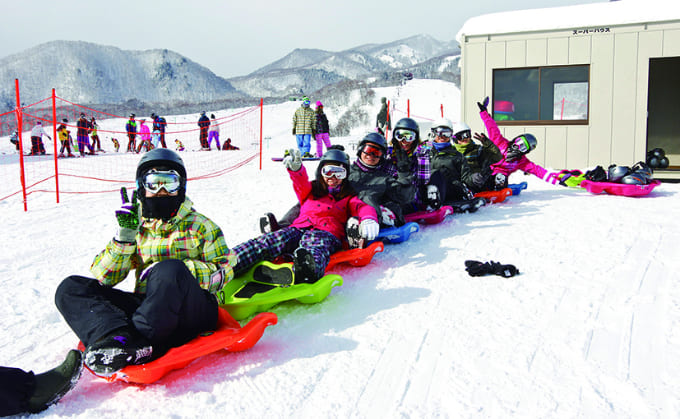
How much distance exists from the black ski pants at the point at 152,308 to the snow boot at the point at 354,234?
166 cm

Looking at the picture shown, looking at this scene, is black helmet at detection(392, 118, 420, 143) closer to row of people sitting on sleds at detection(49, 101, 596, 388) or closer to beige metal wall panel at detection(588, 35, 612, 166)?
row of people sitting on sleds at detection(49, 101, 596, 388)

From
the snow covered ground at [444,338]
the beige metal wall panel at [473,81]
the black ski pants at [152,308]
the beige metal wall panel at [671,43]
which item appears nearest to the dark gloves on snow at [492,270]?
the snow covered ground at [444,338]

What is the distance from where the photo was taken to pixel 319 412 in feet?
6.83

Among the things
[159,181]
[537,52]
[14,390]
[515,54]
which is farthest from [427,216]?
[537,52]

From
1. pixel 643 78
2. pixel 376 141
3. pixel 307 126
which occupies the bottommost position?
pixel 376 141

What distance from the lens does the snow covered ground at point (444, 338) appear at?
2119 millimetres

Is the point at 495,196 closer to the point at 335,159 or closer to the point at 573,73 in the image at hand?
the point at 335,159

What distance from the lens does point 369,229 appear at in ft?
12.5

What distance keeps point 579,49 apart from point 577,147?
1948 mm

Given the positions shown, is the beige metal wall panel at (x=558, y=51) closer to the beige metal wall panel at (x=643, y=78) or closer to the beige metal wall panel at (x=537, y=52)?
the beige metal wall panel at (x=537, y=52)

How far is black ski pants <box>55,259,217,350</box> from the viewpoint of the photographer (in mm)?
2238

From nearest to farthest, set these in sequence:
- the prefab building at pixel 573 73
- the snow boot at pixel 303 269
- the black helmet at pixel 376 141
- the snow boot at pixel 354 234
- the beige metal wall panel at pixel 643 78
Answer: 1. the snow boot at pixel 303 269
2. the snow boot at pixel 354 234
3. the black helmet at pixel 376 141
4. the beige metal wall panel at pixel 643 78
5. the prefab building at pixel 573 73

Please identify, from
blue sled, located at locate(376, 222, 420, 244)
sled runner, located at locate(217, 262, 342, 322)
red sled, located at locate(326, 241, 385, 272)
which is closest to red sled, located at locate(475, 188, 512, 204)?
blue sled, located at locate(376, 222, 420, 244)

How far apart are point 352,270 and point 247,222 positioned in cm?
226
